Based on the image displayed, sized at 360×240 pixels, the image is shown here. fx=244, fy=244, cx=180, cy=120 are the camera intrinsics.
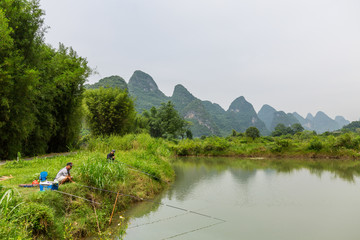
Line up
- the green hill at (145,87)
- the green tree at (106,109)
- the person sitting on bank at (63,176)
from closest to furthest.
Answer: the person sitting on bank at (63,176), the green tree at (106,109), the green hill at (145,87)

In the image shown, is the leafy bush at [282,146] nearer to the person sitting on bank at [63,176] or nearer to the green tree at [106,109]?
the green tree at [106,109]

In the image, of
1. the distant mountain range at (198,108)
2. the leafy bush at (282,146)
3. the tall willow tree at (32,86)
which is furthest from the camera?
the distant mountain range at (198,108)

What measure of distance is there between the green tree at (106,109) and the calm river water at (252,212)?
797 centimetres

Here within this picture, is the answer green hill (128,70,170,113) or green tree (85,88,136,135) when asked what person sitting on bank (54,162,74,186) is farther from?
green hill (128,70,170,113)

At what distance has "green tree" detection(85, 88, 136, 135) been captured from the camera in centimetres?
1716

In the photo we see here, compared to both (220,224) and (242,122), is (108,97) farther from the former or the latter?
(242,122)

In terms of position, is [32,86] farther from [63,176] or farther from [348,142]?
[348,142]

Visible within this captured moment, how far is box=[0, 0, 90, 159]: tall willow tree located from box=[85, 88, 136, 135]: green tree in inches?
90.4

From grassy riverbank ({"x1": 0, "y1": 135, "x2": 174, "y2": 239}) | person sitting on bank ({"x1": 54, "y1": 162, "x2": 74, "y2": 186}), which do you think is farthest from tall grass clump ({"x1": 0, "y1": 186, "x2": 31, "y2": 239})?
person sitting on bank ({"x1": 54, "y1": 162, "x2": 74, "y2": 186})

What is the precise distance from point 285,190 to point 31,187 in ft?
30.6

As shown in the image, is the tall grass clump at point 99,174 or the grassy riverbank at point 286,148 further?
the grassy riverbank at point 286,148

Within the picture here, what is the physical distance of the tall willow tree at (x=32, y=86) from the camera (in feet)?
30.6

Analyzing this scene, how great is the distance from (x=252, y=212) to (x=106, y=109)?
12.8 metres

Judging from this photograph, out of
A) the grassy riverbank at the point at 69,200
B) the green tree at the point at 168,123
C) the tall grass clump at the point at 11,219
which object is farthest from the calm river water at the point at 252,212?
the green tree at the point at 168,123
